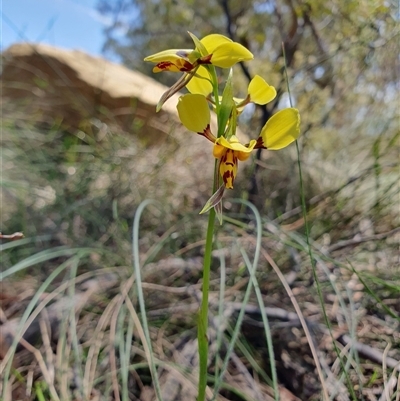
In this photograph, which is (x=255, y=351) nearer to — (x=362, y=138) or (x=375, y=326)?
(x=375, y=326)

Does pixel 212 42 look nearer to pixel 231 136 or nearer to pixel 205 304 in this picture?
pixel 231 136

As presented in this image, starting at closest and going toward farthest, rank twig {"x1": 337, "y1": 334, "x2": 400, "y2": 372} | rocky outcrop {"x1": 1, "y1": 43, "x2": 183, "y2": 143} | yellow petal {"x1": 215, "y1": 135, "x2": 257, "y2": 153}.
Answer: yellow petal {"x1": 215, "y1": 135, "x2": 257, "y2": 153} < twig {"x1": 337, "y1": 334, "x2": 400, "y2": 372} < rocky outcrop {"x1": 1, "y1": 43, "x2": 183, "y2": 143}

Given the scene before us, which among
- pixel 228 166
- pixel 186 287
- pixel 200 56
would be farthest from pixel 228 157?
pixel 186 287

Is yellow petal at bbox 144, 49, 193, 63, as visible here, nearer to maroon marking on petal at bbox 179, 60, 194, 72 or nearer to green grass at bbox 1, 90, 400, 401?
maroon marking on petal at bbox 179, 60, 194, 72

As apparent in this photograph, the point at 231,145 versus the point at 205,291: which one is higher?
the point at 231,145

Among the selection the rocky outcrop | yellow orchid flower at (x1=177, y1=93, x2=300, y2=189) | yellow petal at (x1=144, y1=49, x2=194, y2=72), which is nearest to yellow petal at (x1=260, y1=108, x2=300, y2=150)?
yellow orchid flower at (x1=177, y1=93, x2=300, y2=189)

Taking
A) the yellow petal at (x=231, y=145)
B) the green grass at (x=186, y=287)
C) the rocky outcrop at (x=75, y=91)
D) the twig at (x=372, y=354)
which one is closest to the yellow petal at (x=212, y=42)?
the yellow petal at (x=231, y=145)

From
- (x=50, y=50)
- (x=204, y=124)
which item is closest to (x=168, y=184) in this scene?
(x=204, y=124)

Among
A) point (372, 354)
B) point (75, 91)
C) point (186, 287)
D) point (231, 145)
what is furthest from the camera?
point (75, 91)
